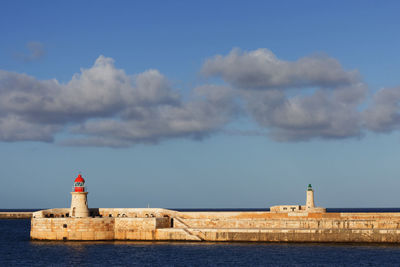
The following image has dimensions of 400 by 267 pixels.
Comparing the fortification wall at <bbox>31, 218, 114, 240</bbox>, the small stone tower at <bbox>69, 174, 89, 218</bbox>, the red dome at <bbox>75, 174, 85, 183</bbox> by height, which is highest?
the red dome at <bbox>75, 174, 85, 183</bbox>

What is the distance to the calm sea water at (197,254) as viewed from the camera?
4169 cm

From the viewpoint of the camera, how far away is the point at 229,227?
53938 millimetres

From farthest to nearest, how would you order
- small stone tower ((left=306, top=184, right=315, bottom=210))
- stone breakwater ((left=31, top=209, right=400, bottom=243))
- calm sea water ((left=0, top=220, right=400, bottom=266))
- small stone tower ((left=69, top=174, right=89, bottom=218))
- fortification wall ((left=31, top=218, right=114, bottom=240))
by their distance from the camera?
1. small stone tower ((left=306, top=184, right=315, bottom=210))
2. small stone tower ((left=69, top=174, right=89, bottom=218))
3. fortification wall ((left=31, top=218, right=114, bottom=240))
4. stone breakwater ((left=31, top=209, right=400, bottom=243))
5. calm sea water ((left=0, top=220, right=400, bottom=266))

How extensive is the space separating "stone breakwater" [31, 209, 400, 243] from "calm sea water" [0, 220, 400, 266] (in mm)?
827

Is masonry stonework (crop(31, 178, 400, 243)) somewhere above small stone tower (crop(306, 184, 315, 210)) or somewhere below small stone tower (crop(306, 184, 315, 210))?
below

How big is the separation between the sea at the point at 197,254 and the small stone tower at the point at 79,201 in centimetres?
375

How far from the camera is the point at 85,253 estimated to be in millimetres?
47281

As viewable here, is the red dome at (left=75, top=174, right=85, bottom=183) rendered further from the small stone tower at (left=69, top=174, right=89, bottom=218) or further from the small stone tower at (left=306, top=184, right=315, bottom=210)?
Answer: the small stone tower at (left=306, top=184, right=315, bottom=210)

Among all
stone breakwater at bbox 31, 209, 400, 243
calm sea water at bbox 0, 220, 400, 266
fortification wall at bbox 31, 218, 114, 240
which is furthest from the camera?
fortification wall at bbox 31, 218, 114, 240

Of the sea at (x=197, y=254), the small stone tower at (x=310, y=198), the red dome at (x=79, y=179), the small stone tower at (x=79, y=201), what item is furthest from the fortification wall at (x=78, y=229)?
the small stone tower at (x=310, y=198)

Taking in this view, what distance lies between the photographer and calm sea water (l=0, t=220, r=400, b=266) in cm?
4169

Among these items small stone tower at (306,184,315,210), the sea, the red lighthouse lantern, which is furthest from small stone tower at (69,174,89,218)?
small stone tower at (306,184,315,210)

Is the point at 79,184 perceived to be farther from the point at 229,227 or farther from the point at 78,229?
the point at 229,227

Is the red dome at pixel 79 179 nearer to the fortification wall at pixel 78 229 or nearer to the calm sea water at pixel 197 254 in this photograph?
the fortification wall at pixel 78 229
